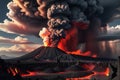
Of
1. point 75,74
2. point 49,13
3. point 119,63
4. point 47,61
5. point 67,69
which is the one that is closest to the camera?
point 119,63

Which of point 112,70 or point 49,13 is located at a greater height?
point 49,13

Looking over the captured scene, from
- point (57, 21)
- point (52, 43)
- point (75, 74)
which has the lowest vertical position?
point (75, 74)

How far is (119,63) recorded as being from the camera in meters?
15.3

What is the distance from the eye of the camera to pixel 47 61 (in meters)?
145

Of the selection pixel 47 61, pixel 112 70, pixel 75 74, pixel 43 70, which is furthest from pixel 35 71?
pixel 112 70

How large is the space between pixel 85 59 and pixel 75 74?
3648cm

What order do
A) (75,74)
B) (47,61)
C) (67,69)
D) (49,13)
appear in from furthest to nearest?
(47,61), (49,13), (67,69), (75,74)

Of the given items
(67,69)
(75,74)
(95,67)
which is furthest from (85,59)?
(75,74)

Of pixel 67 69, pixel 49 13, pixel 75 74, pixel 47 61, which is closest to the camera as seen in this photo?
pixel 75 74

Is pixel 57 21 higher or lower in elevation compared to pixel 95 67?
higher

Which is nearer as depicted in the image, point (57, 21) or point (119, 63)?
point (119, 63)

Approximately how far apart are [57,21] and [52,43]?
47.1 ft

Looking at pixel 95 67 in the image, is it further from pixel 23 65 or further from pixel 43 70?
pixel 23 65

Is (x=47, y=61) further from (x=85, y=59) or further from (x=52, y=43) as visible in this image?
(x=85, y=59)
